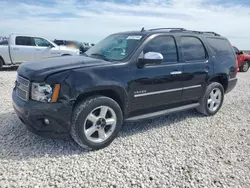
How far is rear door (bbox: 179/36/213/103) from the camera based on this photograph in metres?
4.25

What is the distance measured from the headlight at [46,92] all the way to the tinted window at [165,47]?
1.68m

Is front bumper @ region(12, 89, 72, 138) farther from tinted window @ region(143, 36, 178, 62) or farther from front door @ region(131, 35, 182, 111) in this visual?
tinted window @ region(143, 36, 178, 62)

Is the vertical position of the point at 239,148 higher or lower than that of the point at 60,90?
lower

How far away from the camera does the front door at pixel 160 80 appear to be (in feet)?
11.8

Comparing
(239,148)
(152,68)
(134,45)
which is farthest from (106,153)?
(239,148)

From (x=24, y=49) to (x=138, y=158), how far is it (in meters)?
9.04

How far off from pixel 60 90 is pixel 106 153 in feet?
3.67

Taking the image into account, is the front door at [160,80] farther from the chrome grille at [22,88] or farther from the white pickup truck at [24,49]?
the white pickup truck at [24,49]

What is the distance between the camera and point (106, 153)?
3.20 m

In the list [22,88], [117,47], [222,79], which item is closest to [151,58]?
[117,47]

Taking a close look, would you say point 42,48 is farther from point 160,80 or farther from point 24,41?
point 160,80

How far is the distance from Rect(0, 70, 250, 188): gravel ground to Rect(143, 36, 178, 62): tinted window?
1.32m

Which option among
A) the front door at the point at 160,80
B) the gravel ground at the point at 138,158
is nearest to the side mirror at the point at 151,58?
the front door at the point at 160,80

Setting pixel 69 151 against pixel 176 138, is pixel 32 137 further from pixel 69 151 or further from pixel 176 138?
pixel 176 138
